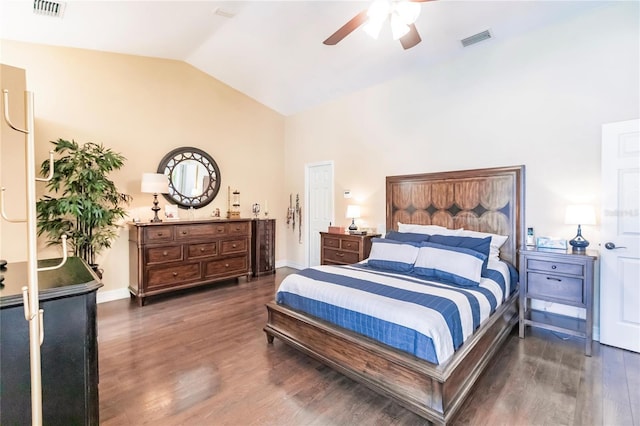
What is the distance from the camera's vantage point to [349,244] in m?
4.75

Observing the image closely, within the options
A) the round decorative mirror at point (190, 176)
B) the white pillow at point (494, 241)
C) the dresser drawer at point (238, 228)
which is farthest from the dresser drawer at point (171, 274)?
the white pillow at point (494, 241)

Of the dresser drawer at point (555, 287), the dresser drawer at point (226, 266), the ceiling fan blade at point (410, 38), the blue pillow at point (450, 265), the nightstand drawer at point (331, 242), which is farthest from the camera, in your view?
the nightstand drawer at point (331, 242)

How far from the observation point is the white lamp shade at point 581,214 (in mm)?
2938

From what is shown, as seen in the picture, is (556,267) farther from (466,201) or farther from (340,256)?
(340,256)

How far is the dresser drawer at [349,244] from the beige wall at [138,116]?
2.11 metres

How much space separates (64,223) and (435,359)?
4.36m

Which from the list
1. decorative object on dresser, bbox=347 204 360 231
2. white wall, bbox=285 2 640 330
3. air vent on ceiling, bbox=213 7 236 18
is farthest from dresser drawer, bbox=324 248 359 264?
air vent on ceiling, bbox=213 7 236 18

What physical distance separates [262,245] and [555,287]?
14.2ft

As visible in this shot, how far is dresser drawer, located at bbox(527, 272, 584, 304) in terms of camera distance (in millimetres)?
2904

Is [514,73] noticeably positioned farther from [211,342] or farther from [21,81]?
[21,81]

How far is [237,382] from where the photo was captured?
2.39 metres

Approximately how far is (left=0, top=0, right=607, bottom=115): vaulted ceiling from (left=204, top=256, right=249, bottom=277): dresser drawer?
311 cm

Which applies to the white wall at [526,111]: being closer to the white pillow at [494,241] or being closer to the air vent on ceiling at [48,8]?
the white pillow at [494,241]

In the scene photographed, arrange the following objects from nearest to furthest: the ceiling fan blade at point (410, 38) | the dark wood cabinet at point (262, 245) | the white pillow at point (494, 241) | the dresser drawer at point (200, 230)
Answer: the ceiling fan blade at point (410, 38) → the white pillow at point (494, 241) → the dresser drawer at point (200, 230) → the dark wood cabinet at point (262, 245)
